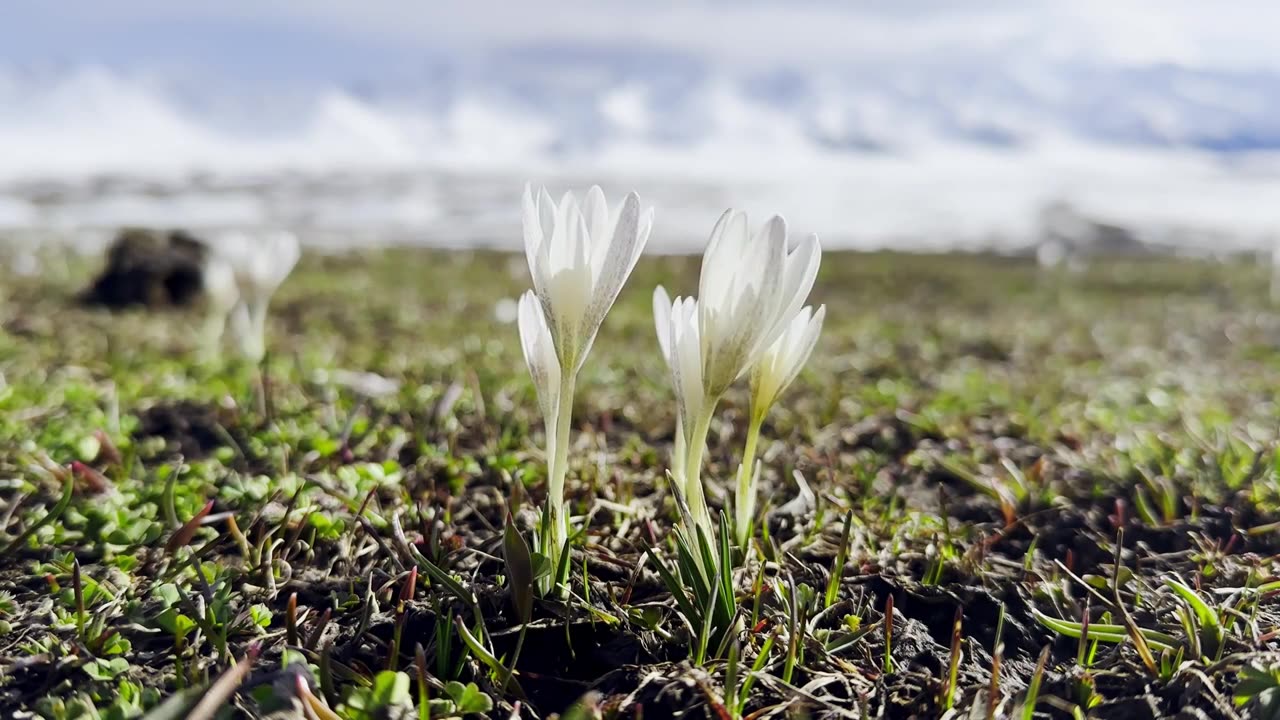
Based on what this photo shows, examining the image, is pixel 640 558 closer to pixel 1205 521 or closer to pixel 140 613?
pixel 140 613

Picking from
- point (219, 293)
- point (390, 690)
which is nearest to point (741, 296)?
point (390, 690)

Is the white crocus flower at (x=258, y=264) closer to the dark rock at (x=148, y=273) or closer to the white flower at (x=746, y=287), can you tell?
the dark rock at (x=148, y=273)

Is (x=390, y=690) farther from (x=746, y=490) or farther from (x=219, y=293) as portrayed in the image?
(x=219, y=293)

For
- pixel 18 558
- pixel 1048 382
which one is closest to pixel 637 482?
pixel 18 558

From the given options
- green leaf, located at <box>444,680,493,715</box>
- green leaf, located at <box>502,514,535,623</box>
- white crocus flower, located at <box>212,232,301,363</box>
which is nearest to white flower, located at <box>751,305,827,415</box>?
green leaf, located at <box>502,514,535,623</box>

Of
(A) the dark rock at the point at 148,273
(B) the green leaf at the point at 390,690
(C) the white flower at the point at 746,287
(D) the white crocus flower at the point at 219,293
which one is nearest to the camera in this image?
(B) the green leaf at the point at 390,690

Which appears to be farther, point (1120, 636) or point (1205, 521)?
point (1205, 521)

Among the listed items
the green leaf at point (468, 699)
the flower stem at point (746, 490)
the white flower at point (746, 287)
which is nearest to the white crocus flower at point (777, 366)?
the flower stem at point (746, 490)
